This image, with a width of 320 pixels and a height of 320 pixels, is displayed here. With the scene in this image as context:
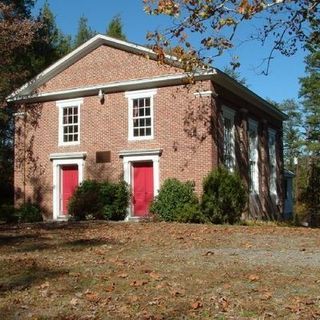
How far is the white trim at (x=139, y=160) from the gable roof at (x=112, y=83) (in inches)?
106

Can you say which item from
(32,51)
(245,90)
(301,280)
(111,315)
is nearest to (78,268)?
(111,315)

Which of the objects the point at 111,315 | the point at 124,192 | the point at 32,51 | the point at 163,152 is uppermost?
the point at 32,51

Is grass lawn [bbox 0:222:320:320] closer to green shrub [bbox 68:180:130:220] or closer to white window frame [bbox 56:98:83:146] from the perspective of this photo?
green shrub [bbox 68:180:130:220]

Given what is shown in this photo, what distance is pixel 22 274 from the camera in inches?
374

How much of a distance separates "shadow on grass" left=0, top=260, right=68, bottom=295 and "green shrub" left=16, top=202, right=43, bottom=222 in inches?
548

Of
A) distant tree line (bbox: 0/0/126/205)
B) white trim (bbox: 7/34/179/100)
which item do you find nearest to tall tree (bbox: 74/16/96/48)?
distant tree line (bbox: 0/0/126/205)

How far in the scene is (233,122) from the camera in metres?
24.7

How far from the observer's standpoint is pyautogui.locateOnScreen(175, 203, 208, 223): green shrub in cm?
2042

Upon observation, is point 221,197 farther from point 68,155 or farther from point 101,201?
point 68,155

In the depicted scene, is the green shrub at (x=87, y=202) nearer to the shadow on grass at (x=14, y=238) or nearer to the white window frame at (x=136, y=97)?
the white window frame at (x=136, y=97)

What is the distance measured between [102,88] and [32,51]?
15141mm

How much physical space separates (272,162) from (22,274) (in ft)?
74.9

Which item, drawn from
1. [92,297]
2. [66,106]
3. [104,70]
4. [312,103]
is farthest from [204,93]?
[312,103]

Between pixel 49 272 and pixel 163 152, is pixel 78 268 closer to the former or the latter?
pixel 49 272
